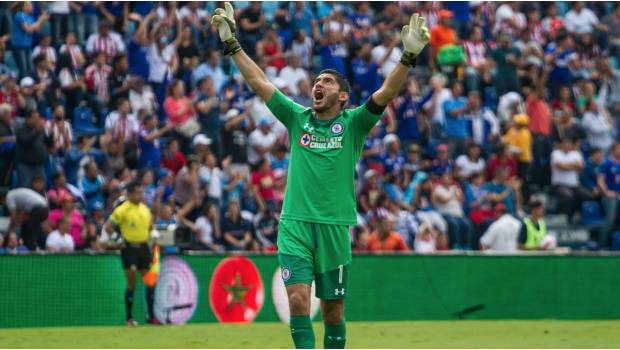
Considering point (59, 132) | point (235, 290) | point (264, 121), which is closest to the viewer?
point (235, 290)

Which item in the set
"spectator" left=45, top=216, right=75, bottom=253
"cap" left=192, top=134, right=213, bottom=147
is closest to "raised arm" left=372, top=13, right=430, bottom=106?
"spectator" left=45, top=216, right=75, bottom=253

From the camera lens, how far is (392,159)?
2562 cm

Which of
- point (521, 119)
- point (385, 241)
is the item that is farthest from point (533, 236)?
point (521, 119)

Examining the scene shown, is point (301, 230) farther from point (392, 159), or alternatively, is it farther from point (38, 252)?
point (392, 159)

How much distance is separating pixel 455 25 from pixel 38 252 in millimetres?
13696

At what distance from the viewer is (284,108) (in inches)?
426

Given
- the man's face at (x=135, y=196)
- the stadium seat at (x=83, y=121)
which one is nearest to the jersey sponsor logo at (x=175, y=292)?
the man's face at (x=135, y=196)

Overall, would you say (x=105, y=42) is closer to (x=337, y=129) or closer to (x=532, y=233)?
(x=532, y=233)

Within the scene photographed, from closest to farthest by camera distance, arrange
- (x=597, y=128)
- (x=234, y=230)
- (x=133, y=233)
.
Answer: (x=133, y=233), (x=234, y=230), (x=597, y=128)

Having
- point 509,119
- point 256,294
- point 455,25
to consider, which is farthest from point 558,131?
point 256,294

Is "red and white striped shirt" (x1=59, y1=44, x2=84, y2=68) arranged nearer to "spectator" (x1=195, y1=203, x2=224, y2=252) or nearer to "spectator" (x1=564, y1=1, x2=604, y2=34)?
"spectator" (x1=195, y1=203, x2=224, y2=252)

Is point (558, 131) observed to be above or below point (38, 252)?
above

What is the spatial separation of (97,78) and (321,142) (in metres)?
13.8

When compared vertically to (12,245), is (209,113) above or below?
above
